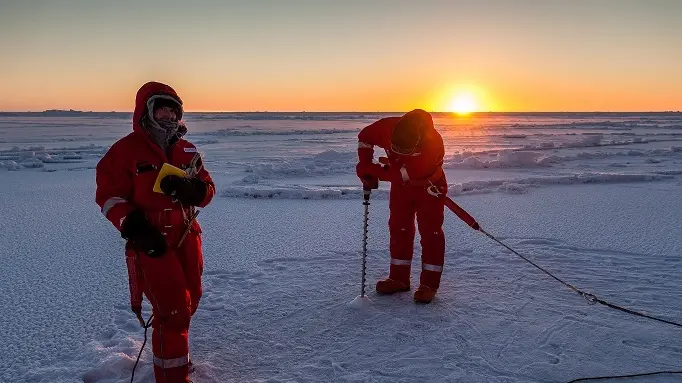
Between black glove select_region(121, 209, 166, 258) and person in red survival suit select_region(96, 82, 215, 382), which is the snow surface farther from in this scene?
black glove select_region(121, 209, 166, 258)

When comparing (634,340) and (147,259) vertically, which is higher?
(147,259)

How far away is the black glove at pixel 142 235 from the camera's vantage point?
91.1 inches

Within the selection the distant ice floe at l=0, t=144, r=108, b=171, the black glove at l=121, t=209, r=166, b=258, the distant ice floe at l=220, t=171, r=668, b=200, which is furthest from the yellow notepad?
the distant ice floe at l=0, t=144, r=108, b=171

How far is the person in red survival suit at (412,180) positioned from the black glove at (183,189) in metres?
1.63

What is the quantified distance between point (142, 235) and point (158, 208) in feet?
0.82

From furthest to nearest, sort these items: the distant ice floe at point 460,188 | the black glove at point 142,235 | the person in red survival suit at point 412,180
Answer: the distant ice floe at point 460,188 → the person in red survival suit at point 412,180 → the black glove at point 142,235

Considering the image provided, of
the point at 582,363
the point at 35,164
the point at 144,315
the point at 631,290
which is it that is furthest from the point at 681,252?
the point at 35,164

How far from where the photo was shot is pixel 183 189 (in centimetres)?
242

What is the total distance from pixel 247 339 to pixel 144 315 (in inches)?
35.4

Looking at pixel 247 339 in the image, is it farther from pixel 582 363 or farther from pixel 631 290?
pixel 631 290

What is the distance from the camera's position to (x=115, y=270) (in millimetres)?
4582

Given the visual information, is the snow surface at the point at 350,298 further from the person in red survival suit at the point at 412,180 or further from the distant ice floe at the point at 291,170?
the distant ice floe at the point at 291,170

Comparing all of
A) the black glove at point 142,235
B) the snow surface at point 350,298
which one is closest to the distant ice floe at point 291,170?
the snow surface at point 350,298

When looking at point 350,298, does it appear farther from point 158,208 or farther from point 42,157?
point 42,157
